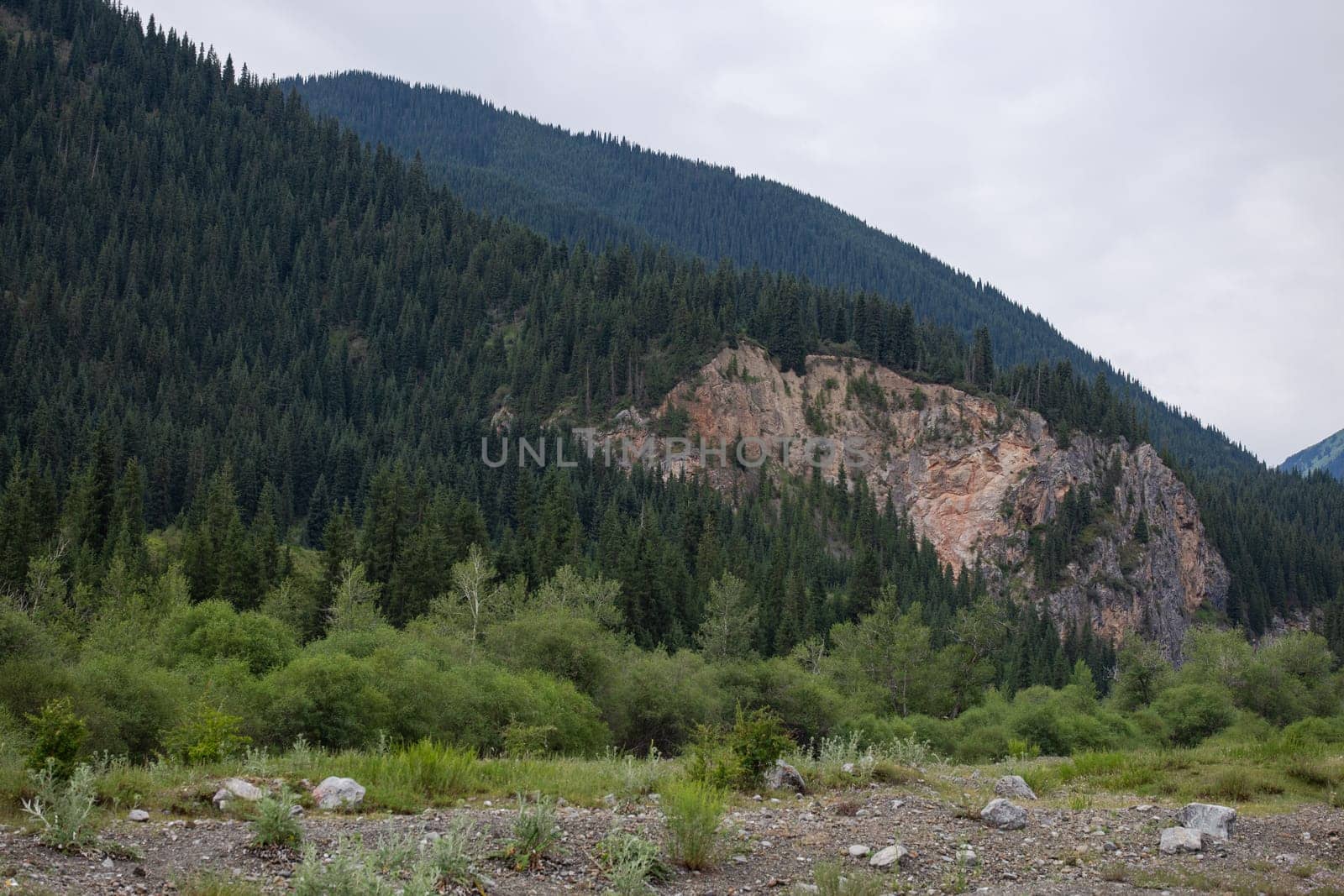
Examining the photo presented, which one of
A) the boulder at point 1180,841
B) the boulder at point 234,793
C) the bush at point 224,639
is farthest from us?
the bush at point 224,639

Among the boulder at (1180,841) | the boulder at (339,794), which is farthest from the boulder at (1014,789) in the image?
the boulder at (339,794)

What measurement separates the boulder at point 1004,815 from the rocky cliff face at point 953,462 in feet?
470

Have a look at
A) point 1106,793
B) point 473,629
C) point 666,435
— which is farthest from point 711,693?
point 666,435

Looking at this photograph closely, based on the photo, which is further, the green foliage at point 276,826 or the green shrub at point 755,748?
the green shrub at point 755,748

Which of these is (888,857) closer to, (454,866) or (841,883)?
(841,883)

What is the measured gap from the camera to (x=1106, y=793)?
22.7m

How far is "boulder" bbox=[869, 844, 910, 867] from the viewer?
15398 millimetres

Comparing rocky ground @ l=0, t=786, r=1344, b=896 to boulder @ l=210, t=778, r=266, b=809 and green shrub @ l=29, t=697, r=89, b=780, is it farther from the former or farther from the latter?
green shrub @ l=29, t=697, r=89, b=780

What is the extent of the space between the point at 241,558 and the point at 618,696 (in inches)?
1712

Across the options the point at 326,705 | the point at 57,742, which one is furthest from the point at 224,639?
the point at 57,742

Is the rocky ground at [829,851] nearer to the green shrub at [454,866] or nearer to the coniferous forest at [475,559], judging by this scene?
the green shrub at [454,866]

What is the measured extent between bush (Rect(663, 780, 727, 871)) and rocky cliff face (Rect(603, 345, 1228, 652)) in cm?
14590

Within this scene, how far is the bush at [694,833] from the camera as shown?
596 inches

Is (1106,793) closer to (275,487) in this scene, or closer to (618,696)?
(618,696)
